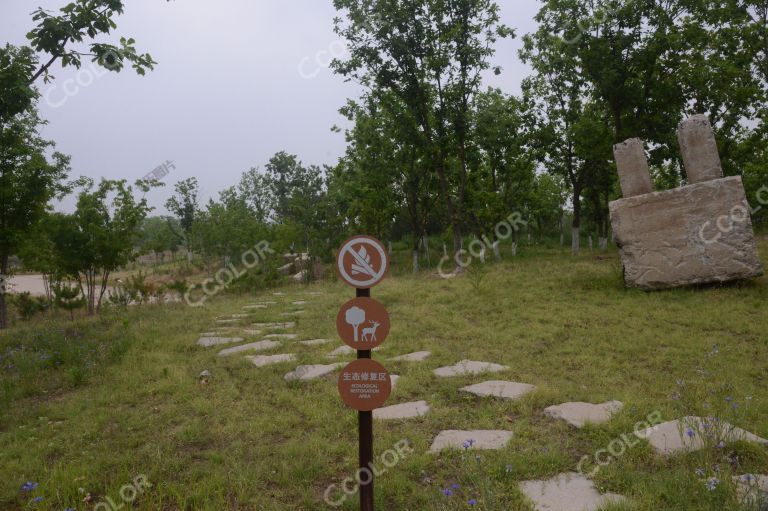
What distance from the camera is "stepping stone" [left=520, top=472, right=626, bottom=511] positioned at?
9.41 feet

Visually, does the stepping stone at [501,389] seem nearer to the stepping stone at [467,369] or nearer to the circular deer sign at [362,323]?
the stepping stone at [467,369]

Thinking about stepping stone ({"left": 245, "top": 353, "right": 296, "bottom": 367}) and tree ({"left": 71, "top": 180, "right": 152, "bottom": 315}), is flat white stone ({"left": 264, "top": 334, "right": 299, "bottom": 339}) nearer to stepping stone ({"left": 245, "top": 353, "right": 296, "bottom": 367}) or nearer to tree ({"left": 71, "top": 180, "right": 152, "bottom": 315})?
stepping stone ({"left": 245, "top": 353, "right": 296, "bottom": 367})

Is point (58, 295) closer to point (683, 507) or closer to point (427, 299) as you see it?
point (427, 299)

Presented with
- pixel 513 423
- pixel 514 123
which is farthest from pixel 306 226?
pixel 513 423

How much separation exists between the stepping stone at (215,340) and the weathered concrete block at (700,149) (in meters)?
8.59

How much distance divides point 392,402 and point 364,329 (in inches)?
90.0

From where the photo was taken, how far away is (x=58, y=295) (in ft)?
40.5

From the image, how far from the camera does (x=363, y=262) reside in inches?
112

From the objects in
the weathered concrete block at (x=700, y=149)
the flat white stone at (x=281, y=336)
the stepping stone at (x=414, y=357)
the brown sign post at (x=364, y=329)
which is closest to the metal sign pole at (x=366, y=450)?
the brown sign post at (x=364, y=329)

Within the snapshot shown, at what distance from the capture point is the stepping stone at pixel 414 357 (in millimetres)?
6273

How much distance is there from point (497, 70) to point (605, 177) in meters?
9.06

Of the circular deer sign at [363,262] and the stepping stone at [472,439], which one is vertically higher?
the circular deer sign at [363,262]

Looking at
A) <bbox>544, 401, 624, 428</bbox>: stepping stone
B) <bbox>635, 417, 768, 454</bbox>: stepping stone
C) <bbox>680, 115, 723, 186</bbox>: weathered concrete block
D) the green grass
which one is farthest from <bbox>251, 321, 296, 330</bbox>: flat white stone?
<bbox>680, 115, 723, 186</bbox>: weathered concrete block

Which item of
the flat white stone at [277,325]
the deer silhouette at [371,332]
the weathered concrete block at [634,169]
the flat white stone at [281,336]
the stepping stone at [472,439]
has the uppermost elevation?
the weathered concrete block at [634,169]
